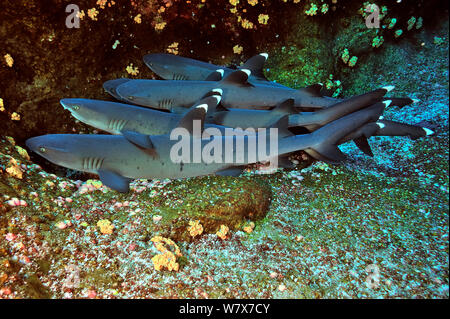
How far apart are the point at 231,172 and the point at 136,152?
84 centimetres

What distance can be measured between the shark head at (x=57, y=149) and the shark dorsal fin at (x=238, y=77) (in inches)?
64.8

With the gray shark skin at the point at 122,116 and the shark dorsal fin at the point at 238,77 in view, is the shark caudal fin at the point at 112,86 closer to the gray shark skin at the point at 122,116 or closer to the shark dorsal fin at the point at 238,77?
the gray shark skin at the point at 122,116

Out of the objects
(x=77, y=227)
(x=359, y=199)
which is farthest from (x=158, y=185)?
(x=359, y=199)

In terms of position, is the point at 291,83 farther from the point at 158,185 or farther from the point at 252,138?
the point at 158,185

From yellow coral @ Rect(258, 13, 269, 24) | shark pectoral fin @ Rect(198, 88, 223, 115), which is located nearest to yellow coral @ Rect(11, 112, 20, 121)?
shark pectoral fin @ Rect(198, 88, 223, 115)

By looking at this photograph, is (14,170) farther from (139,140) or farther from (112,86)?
(112,86)

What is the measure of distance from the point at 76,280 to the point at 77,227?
415mm

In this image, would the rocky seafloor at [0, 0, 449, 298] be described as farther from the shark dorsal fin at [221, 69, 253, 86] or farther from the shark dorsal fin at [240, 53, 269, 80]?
the shark dorsal fin at [240, 53, 269, 80]

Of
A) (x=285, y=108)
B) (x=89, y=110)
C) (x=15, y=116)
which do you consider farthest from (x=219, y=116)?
(x=15, y=116)

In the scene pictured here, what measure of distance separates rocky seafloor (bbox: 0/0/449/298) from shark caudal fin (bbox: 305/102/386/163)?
248mm

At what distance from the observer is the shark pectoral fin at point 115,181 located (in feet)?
7.24

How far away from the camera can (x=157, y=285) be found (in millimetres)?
1540

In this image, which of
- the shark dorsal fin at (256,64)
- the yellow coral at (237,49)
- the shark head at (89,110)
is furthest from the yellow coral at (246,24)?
the shark head at (89,110)

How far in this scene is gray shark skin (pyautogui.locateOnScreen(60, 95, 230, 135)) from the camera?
2.70 m
